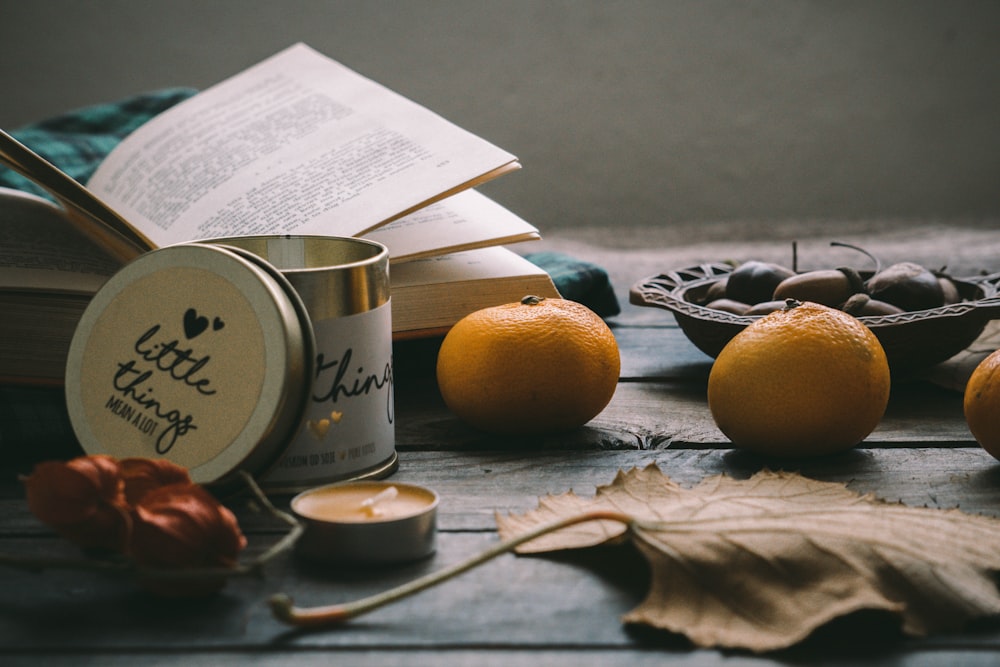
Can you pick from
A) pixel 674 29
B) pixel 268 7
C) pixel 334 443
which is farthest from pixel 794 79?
pixel 334 443

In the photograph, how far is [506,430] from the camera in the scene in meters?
→ 0.65

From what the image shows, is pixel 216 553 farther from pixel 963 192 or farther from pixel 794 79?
pixel 963 192

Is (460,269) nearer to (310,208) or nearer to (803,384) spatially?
(310,208)

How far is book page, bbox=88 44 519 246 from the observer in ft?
2.42

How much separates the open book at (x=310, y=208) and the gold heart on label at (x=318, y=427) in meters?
0.20

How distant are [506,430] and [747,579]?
26cm

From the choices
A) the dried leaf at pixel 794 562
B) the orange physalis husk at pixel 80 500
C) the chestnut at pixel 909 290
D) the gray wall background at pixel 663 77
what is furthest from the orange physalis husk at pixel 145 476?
the gray wall background at pixel 663 77

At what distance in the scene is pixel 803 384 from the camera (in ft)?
1.87

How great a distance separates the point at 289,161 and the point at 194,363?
13.2 inches

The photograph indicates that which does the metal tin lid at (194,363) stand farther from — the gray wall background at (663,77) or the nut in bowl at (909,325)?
the gray wall background at (663,77)

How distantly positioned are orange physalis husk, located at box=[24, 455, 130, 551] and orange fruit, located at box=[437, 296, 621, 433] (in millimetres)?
264

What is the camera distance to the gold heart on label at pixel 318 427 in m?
0.53

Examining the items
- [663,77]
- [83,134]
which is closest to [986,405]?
[83,134]

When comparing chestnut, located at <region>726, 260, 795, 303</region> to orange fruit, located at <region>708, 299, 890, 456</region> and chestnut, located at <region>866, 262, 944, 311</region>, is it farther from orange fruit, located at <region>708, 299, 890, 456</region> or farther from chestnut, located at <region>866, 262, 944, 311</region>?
orange fruit, located at <region>708, 299, 890, 456</region>
